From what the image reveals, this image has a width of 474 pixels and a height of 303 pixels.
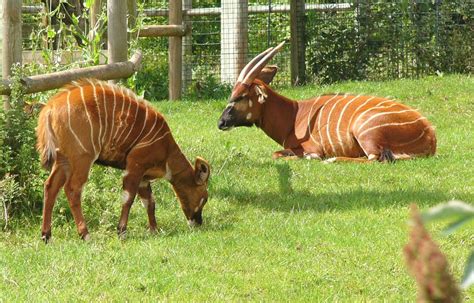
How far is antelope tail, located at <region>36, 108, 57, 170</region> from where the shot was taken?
5.70 m

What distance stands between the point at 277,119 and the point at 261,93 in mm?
320

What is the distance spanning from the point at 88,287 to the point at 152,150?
166 centimetres

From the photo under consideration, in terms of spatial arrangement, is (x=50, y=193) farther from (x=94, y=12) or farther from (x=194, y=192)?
(x=94, y=12)

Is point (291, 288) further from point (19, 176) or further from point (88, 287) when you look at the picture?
point (19, 176)

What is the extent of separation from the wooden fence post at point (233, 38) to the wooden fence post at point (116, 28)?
7.11 metres

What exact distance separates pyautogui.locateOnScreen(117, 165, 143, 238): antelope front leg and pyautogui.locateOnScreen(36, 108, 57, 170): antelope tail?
495mm

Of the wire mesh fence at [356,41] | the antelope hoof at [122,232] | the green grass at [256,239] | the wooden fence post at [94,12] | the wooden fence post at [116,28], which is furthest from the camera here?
the wire mesh fence at [356,41]

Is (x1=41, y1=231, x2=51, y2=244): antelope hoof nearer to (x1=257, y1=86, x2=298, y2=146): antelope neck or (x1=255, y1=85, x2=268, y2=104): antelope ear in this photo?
(x1=255, y1=85, x2=268, y2=104): antelope ear

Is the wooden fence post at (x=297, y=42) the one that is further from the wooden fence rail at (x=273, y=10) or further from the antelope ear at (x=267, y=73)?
the antelope ear at (x=267, y=73)

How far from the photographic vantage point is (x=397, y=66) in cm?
1460

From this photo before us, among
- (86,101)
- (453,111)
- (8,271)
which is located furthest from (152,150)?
(453,111)

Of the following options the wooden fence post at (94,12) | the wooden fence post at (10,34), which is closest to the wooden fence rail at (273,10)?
the wooden fence post at (94,12)

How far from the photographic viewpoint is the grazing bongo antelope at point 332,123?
347 inches

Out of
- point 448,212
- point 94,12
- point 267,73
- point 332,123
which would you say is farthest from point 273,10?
point 448,212
